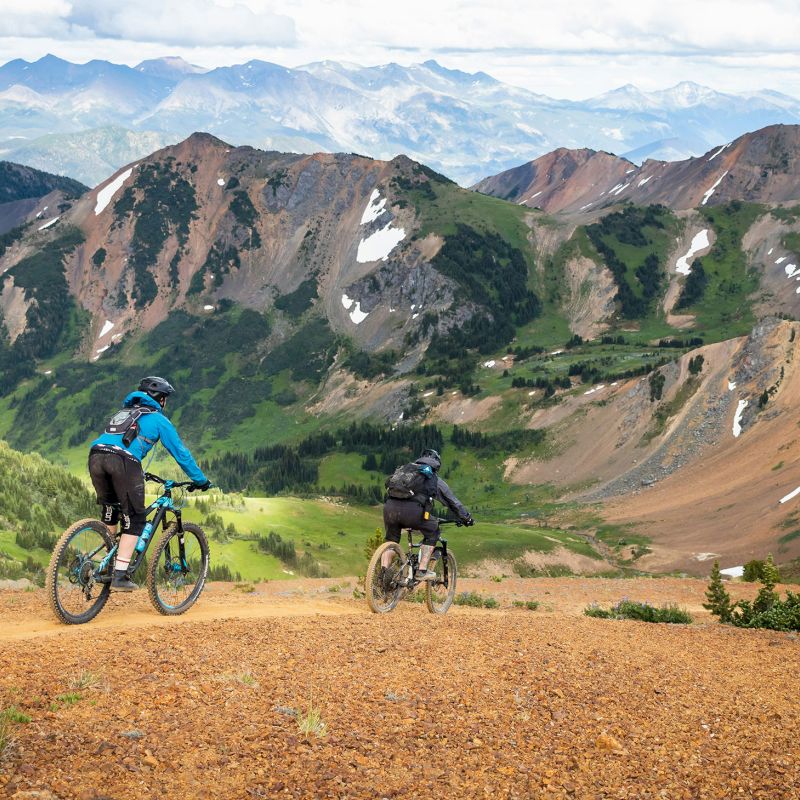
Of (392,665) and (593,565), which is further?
(593,565)

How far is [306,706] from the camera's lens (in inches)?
399

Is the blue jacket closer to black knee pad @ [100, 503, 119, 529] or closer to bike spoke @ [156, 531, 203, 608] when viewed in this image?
black knee pad @ [100, 503, 119, 529]

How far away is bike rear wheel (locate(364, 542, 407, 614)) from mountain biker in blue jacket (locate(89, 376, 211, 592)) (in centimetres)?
451

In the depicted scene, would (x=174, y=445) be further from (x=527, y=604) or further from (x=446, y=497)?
(x=527, y=604)

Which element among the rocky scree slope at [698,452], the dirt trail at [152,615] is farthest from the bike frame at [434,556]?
the rocky scree slope at [698,452]

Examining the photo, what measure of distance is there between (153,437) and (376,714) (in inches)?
273

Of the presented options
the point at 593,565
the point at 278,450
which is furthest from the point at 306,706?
the point at 278,450

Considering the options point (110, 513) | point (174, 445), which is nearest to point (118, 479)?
point (110, 513)

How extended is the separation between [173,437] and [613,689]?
8541 millimetres

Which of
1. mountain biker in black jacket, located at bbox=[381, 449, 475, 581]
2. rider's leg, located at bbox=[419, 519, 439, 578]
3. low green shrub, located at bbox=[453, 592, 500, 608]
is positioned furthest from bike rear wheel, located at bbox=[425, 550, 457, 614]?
low green shrub, located at bbox=[453, 592, 500, 608]

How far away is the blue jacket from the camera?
48.0 feet

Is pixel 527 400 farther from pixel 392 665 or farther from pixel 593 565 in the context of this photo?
pixel 392 665

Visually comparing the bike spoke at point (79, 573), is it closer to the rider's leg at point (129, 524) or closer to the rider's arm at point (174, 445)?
the rider's leg at point (129, 524)

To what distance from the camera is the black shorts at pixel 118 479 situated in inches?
564
